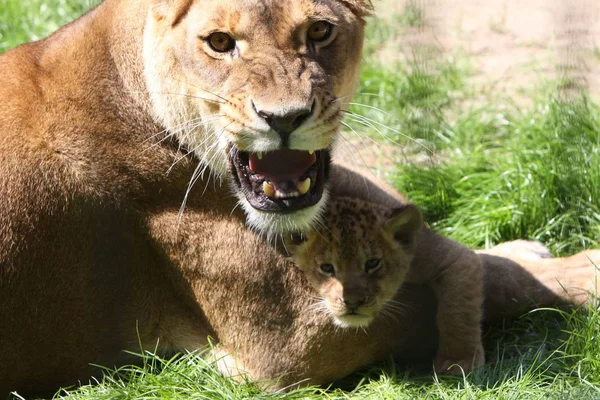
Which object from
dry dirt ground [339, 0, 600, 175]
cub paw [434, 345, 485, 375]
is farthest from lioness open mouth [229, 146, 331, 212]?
dry dirt ground [339, 0, 600, 175]

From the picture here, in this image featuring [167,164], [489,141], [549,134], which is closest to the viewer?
[167,164]

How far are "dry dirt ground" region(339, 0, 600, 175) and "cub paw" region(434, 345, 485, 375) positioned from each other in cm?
238

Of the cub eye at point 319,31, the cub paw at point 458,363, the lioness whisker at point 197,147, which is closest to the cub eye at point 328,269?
the cub paw at point 458,363

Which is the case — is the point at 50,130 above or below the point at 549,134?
above

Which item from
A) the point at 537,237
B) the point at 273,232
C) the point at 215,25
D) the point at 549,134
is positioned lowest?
the point at 537,237

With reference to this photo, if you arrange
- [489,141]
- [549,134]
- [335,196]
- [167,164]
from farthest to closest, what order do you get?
[489,141] < [549,134] < [335,196] < [167,164]

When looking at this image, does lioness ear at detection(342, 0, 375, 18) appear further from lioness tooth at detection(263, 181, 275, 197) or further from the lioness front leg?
the lioness front leg

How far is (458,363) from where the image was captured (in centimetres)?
516

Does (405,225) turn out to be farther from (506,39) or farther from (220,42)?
(506,39)

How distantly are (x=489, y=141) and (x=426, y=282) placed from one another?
236 cm

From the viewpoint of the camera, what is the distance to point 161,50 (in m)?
4.80

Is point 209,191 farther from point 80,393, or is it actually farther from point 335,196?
point 80,393

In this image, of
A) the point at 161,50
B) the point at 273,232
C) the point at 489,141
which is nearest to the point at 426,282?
the point at 273,232

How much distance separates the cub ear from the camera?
203 inches
